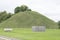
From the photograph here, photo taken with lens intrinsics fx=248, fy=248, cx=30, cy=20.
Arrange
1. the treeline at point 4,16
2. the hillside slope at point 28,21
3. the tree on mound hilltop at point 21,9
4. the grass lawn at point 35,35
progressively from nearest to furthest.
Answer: the grass lawn at point 35,35
the hillside slope at point 28,21
the tree on mound hilltop at point 21,9
the treeline at point 4,16

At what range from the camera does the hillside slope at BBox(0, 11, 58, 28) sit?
136038mm

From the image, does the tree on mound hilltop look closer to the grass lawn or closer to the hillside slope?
the hillside slope

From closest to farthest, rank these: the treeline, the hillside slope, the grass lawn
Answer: the grass lawn < the hillside slope < the treeline

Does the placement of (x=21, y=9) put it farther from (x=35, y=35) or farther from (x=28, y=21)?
(x=35, y=35)

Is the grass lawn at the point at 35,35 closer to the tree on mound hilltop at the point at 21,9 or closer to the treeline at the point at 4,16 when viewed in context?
the tree on mound hilltop at the point at 21,9

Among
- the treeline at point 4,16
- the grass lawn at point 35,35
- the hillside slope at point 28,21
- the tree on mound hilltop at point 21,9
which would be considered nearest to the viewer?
the grass lawn at point 35,35

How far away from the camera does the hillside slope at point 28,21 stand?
5356 inches

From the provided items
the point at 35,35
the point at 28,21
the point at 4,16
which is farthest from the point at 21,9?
the point at 35,35

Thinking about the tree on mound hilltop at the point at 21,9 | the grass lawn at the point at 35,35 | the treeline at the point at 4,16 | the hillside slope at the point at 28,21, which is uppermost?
the tree on mound hilltop at the point at 21,9


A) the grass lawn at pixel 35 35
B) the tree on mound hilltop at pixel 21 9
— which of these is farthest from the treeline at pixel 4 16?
the grass lawn at pixel 35 35

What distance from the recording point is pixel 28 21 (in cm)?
14212

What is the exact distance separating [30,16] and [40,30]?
8006cm

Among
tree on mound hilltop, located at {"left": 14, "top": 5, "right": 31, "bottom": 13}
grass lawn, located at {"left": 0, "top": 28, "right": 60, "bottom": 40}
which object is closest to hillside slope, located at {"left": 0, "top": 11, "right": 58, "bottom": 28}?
tree on mound hilltop, located at {"left": 14, "top": 5, "right": 31, "bottom": 13}

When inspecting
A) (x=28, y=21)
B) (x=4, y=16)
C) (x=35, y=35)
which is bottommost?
(x=35, y=35)
